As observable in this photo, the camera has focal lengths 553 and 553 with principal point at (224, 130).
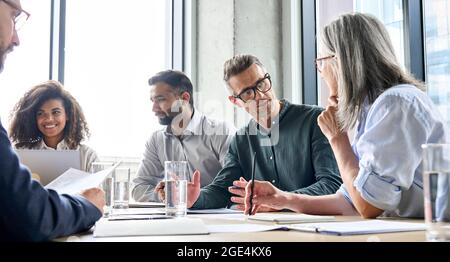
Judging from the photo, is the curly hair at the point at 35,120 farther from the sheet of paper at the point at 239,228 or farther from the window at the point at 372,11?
the sheet of paper at the point at 239,228

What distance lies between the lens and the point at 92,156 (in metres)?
3.00

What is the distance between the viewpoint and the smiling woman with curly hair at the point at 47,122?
309 cm

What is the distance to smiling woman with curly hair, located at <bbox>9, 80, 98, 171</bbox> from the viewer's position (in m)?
3.09

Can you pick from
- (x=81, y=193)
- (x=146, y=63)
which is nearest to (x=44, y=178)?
(x=81, y=193)

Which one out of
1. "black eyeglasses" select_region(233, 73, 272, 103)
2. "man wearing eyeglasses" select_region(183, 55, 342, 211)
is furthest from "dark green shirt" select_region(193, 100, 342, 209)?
"black eyeglasses" select_region(233, 73, 272, 103)

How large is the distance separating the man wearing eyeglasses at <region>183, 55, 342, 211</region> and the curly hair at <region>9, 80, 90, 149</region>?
1.05 m

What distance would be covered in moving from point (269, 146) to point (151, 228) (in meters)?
1.50

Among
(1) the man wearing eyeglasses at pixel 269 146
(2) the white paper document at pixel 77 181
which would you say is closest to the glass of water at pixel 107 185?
(2) the white paper document at pixel 77 181

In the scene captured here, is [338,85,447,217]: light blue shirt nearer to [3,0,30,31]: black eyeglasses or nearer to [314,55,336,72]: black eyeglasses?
[314,55,336,72]: black eyeglasses

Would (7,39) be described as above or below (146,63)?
below

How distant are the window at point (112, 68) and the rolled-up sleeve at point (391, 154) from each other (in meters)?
2.66
